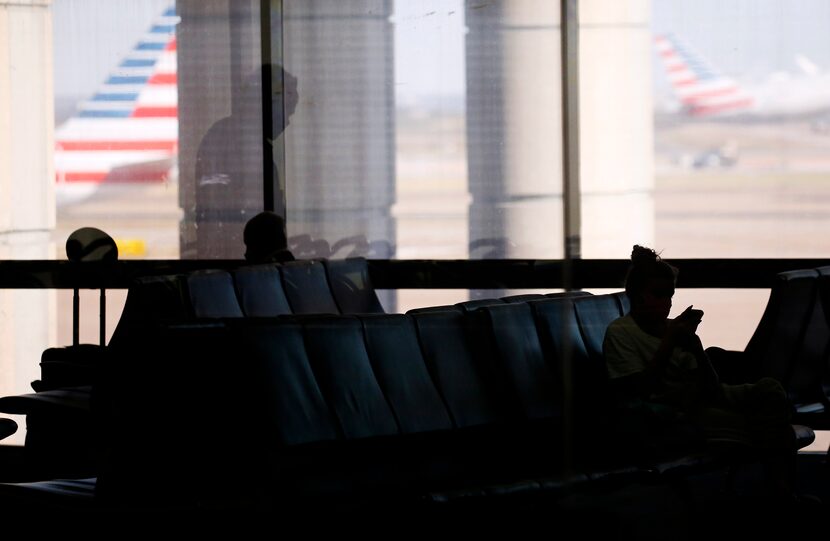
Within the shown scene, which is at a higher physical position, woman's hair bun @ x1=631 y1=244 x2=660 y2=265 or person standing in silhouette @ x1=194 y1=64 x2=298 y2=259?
person standing in silhouette @ x1=194 y1=64 x2=298 y2=259

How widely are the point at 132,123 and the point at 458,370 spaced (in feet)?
9.24

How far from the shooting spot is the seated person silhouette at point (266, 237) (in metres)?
5.29

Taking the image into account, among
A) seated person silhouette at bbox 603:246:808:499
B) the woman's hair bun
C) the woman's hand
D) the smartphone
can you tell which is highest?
the woman's hair bun

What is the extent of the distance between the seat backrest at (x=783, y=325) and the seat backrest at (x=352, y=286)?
5.36 ft

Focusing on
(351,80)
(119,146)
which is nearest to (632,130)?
(351,80)

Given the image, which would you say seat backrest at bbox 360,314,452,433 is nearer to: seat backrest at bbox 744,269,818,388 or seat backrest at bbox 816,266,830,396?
seat backrest at bbox 744,269,818,388

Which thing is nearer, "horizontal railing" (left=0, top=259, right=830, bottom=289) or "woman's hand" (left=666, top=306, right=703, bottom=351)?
"woman's hand" (left=666, top=306, right=703, bottom=351)

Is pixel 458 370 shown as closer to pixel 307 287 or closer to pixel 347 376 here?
pixel 347 376

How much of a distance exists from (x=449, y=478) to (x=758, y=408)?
1091mm

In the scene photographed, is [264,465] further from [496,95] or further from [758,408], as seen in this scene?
[496,95]

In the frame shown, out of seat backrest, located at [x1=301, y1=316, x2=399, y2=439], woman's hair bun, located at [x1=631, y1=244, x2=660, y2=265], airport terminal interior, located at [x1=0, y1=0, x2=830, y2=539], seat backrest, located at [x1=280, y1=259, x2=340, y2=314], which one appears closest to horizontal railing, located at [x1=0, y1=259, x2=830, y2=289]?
airport terminal interior, located at [x1=0, y1=0, x2=830, y2=539]

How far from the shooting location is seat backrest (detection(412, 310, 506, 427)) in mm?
3506

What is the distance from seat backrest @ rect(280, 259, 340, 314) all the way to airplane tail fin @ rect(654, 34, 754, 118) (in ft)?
5.67

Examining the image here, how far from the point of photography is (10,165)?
5.82 meters
